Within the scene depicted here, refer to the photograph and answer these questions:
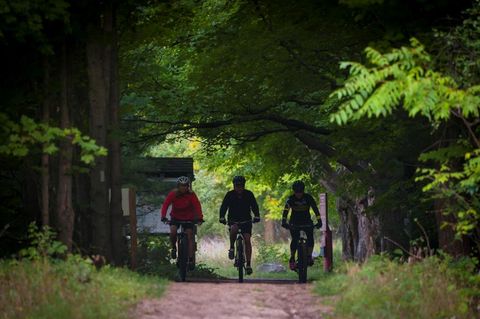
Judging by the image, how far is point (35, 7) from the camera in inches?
579

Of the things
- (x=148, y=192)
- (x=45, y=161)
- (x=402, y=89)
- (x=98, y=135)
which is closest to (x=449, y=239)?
(x=402, y=89)

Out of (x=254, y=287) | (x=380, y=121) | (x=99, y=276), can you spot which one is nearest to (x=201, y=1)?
(x=380, y=121)

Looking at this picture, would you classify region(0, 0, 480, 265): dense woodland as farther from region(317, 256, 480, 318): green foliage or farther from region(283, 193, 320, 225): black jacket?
region(283, 193, 320, 225): black jacket

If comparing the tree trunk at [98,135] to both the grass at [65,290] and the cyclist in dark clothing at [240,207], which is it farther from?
the cyclist in dark clothing at [240,207]

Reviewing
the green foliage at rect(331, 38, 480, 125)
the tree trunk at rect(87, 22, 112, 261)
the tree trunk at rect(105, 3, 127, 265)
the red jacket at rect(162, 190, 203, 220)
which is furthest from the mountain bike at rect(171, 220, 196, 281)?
the green foliage at rect(331, 38, 480, 125)

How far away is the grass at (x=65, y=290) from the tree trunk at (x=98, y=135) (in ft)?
8.14

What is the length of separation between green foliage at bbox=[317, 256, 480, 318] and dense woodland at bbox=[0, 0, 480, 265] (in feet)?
2.43

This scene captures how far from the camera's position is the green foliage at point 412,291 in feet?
42.0

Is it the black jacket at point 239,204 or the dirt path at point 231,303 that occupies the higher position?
the black jacket at point 239,204

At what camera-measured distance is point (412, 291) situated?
13.4m

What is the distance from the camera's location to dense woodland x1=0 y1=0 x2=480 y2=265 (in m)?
13.4

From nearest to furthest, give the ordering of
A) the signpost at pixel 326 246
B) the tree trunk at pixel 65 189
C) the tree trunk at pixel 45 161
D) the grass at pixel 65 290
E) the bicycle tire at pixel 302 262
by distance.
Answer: the grass at pixel 65 290, the tree trunk at pixel 45 161, the tree trunk at pixel 65 189, the bicycle tire at pixel 302 262, the signpost at pixel 326 246

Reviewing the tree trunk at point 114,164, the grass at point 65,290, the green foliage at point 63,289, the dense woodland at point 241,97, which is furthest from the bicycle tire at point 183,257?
the grass at point 65,290

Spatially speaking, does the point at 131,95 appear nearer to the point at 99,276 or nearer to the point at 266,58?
the point at 266,58
